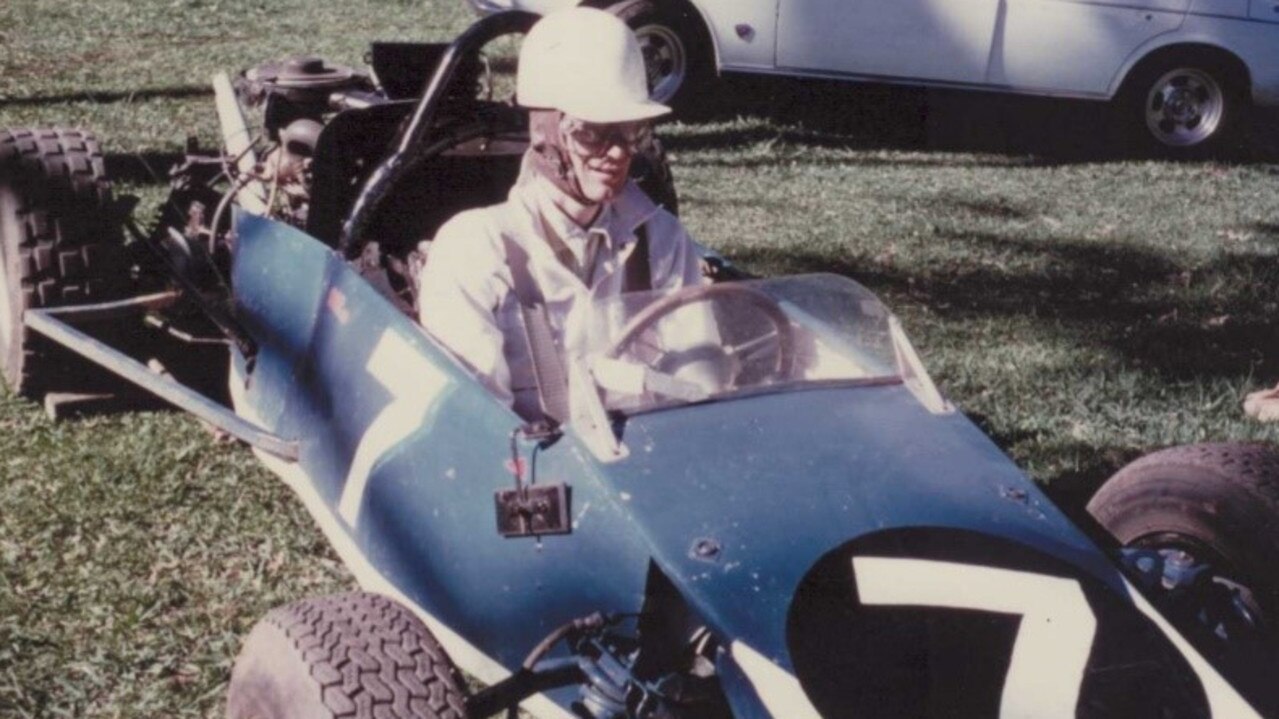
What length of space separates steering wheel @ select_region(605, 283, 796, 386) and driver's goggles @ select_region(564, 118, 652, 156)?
468mm

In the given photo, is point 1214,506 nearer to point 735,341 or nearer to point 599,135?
point 735,341

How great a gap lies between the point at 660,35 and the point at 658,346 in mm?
7455

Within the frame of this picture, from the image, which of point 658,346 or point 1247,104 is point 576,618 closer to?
point 658,346

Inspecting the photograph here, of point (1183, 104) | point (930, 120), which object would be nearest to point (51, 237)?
point (930, 120)

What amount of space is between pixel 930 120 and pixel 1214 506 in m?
7.99

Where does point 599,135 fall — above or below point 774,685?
above

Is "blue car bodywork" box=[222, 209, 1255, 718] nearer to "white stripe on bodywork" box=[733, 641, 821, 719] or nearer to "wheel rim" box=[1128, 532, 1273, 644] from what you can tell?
"white stripe on bodywork" box=[733, 641, 821, 719]

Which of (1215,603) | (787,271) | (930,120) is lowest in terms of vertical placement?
(930,120)

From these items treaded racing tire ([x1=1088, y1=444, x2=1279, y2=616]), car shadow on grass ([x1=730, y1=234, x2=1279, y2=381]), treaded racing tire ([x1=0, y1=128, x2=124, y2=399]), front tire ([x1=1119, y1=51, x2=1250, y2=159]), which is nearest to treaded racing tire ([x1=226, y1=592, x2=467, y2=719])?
treaded racing tire ([x1=1088, y1=444, x2=1279, y2=616])

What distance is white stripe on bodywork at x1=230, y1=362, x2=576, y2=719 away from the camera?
135 inches

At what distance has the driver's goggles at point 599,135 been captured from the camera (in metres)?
3.66

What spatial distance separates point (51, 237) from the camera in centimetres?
528

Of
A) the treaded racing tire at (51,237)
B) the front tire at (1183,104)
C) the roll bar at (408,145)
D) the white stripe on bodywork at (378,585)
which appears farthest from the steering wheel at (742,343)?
the front tire at (1183,104)

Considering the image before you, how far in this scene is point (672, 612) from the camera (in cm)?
307
